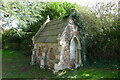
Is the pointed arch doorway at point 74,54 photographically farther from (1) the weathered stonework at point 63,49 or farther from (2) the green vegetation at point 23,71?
(2) the green vegetation at point 23,71

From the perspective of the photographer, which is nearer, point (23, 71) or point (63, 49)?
point (63, 49)

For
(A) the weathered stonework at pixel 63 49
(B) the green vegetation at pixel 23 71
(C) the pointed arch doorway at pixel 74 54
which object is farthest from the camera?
(C) the pointed arch doorway at pixel 74 54

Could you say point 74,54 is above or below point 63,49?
below

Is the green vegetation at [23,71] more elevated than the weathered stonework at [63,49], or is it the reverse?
the weathered stonework at [63,49]

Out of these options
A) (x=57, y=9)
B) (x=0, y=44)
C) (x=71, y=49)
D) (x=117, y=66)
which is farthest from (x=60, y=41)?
(x=0, y=44)

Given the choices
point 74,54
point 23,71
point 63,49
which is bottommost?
point 23,71

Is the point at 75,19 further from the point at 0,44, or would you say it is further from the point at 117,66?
the point at 0,44

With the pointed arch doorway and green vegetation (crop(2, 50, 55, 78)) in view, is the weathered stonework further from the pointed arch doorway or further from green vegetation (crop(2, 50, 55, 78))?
green vegetation (crop(2, 50, 55, 78))

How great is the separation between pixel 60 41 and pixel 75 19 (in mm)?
3313

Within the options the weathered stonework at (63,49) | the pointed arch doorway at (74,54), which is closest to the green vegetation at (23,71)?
the weathered stonework at (63,49)

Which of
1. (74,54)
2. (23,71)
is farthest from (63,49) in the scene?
(23,71)

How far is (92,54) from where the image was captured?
14.7 m

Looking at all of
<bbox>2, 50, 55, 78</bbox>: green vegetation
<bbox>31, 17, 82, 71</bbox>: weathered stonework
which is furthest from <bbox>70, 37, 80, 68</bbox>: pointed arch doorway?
<bbox>2, 50, 55, 78</bbox>: green vegetation

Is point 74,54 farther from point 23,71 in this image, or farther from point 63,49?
point 23,71
